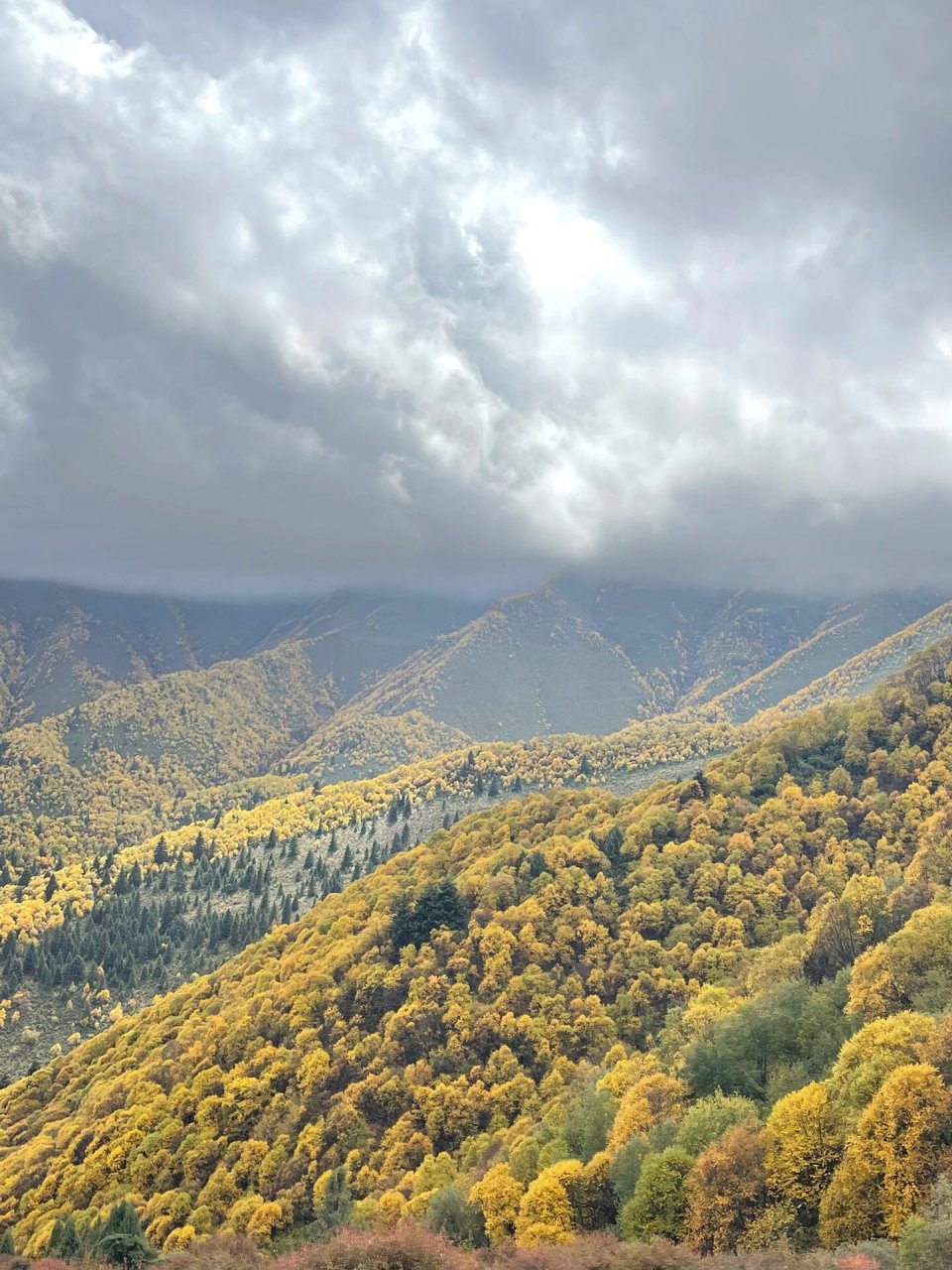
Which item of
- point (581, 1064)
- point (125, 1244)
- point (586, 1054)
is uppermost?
point (125, 1244)

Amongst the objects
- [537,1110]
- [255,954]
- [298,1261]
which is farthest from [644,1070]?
[255,954]

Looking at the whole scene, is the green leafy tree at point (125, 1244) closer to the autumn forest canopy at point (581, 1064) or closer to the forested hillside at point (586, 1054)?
the autumn forest canopy at point (581, 1064)

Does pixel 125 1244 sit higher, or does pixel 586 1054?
pixel 125 1244

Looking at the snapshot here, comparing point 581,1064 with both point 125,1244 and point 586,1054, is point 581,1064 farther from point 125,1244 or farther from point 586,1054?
point 125,1244

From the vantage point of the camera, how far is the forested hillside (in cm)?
7012

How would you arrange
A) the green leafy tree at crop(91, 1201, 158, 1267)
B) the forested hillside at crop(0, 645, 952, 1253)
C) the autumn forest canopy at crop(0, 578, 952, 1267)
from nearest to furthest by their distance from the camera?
the autumn forest canopy at crop(0, 578, 952, 1267) < the forested hillside at crop(0, 645, 952, 1253) < the green leafy tree at crop(91, 1201, 158, 1267)

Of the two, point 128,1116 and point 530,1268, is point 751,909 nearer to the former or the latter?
point 530,1268

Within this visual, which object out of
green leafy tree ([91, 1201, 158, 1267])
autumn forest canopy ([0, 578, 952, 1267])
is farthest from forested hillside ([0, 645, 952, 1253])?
green leafy tree ([91, 1201, 158, 1267])

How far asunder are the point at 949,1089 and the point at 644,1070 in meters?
45.6

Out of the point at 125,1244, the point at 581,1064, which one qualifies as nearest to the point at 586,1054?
the point at 581,1064

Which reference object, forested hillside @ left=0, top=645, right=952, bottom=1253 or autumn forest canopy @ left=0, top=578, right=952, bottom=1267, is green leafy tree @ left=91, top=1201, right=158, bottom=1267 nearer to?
autumn forest canopy @ left=0, top=578, right=952, bottom=1267

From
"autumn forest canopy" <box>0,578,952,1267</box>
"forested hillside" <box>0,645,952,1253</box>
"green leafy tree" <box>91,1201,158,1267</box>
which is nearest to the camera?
"autumn forest canopy" <box>0,578,952,1267</box>

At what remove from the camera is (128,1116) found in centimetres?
13650

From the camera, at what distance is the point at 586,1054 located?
131125 millimetres
